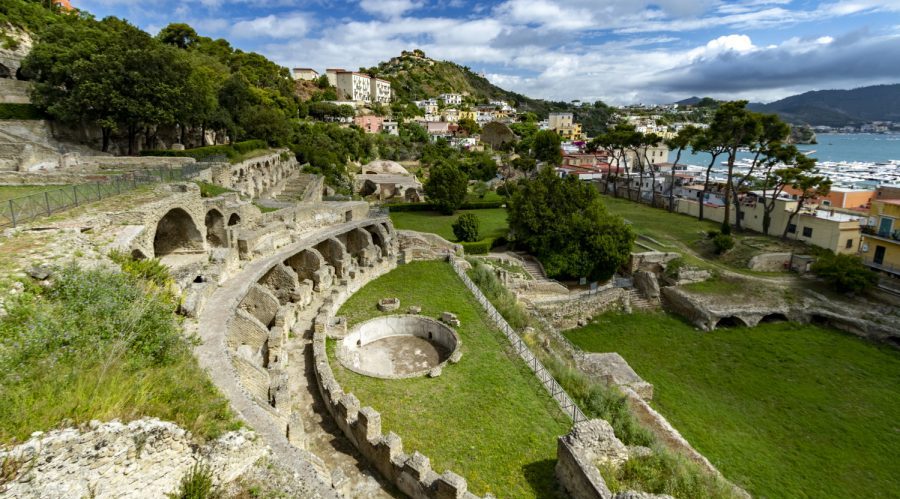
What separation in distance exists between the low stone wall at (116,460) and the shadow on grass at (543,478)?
6306mm

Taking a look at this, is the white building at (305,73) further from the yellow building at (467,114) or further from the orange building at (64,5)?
the orange building at (64,5)

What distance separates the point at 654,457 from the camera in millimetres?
10539

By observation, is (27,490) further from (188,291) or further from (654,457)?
(654,457)

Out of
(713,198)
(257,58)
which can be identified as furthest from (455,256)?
(257,58)

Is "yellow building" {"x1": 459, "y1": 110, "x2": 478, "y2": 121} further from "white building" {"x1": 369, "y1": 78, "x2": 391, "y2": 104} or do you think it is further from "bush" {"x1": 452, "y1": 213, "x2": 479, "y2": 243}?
"bush" {"x1": 452, "y1": 213, "x2": 479, "y2": 243}

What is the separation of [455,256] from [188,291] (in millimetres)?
16706

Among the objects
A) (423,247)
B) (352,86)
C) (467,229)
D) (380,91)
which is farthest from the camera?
(380,91)

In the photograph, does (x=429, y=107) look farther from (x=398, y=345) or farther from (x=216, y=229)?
(x=398, y=345)

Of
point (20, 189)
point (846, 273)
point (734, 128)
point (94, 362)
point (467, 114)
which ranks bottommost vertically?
point (846, 273)

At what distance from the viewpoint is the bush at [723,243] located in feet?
102

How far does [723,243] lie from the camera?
31234 millimetres

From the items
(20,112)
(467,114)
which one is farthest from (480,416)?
(467,114)

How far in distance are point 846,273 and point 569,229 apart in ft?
51.7

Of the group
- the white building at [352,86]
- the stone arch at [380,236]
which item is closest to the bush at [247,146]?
the stone arch at [380,236]
